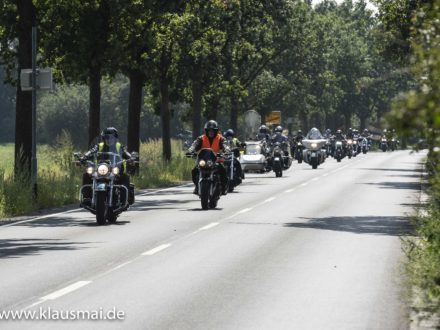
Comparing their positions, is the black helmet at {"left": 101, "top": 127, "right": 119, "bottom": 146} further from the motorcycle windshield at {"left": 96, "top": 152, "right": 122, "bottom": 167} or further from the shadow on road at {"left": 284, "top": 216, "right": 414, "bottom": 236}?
the shadow on road at {"left": 284, "top": 216, "right": 414, "bottom": 236}

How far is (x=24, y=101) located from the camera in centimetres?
2769

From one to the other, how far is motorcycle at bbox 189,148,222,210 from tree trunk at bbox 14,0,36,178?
4362mm

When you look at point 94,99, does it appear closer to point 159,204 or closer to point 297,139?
point 159,204

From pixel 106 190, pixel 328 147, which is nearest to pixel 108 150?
pixel 106 190

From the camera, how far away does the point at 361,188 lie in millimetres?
33750

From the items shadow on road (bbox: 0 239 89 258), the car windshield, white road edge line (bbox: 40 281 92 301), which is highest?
the car windshield

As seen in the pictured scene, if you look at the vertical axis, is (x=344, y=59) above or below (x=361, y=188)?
above

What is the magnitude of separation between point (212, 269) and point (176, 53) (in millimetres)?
31949

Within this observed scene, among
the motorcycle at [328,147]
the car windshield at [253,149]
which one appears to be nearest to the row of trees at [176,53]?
the car windshield at [253,149]

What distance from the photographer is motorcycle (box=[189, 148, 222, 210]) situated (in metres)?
24.0

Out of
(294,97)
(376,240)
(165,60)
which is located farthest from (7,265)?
(294,97)

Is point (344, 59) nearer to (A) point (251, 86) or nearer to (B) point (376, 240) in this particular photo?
(A) point (251, 86)

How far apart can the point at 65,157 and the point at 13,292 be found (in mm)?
26070

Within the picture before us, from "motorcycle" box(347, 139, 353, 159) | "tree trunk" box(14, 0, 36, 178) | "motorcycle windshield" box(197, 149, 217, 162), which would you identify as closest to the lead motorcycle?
"tree trunk" box(14, 0, 36, 178)
